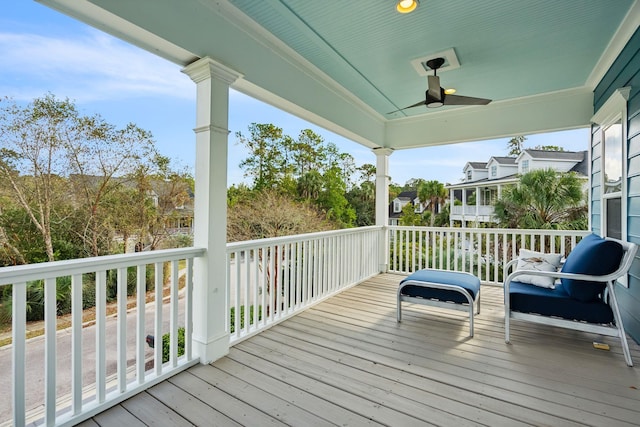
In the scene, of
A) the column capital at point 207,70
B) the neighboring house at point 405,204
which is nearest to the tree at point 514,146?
the neighboring house at point 405,204

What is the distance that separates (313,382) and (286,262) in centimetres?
146

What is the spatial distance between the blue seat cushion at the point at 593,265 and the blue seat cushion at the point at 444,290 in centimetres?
76

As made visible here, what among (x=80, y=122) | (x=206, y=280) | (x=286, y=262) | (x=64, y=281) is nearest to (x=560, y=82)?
(x=286, y=262)

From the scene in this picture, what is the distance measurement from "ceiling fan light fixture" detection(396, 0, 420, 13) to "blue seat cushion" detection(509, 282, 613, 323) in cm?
252

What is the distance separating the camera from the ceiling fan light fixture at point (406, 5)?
88.5 inches

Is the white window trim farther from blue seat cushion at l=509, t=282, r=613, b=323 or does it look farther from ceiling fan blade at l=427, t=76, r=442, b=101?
ceiling fan blade at l=427, t=76, r=442, b=101

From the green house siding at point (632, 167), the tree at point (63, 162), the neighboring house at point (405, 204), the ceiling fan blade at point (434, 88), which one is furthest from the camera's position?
the neighboring house at point (405, 204)

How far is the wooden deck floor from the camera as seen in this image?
168 cm

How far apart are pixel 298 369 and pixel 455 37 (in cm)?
314

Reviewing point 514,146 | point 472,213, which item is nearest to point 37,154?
point 472,213

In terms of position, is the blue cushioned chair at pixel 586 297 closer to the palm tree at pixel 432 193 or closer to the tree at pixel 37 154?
the tree at pixel 37 154

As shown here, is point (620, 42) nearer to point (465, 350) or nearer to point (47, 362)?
point (465, 350)

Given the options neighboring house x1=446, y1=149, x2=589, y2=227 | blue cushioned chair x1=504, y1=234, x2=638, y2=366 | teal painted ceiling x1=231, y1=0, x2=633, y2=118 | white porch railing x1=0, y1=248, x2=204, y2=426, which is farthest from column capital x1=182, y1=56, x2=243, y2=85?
neighboring house x1=446, y1=149, x2=589, y2=227

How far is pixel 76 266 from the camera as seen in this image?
63.1 inches
